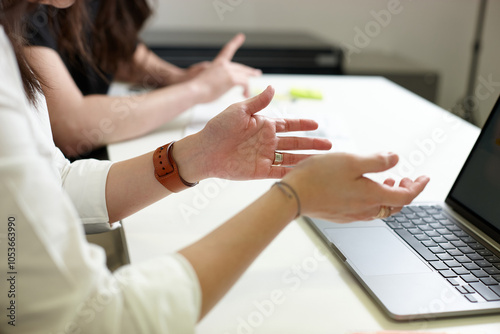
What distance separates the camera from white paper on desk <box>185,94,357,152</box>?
1.28 metres

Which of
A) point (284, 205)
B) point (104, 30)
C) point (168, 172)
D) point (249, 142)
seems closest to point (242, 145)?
point (249, 142)

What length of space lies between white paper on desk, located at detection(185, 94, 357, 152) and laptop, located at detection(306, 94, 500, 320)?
35 centimetres

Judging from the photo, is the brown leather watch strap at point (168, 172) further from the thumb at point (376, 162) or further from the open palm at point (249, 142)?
the thumb at point (376, 162)

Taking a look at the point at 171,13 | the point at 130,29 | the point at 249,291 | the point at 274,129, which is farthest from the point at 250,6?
the point at 249,291

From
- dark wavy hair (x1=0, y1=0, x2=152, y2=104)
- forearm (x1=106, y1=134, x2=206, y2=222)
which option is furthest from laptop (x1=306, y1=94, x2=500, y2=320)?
dark wavy hair (x1=0, y1=0, x2=152, y2=104)

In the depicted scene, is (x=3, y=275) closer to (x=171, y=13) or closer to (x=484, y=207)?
(x=484, y=207)

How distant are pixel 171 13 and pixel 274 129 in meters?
2.19

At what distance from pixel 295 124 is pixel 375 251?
25cm

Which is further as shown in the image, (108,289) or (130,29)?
(130,29)

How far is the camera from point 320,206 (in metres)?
0.67

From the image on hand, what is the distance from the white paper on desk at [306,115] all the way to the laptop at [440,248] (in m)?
0.35

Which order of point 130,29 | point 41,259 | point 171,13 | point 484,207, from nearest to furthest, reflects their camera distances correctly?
point 41,259
point 484,207
point 130,29
point 171,13

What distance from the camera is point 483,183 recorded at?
2.86 ft

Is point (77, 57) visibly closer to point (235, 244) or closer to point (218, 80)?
point (218, 80)
